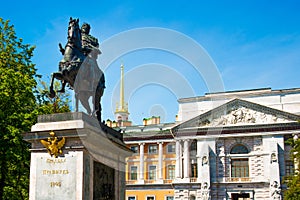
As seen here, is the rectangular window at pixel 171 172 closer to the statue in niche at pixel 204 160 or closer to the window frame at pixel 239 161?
the statue in niche at pixel 204 160

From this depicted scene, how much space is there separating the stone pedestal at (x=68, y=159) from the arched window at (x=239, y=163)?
4070 centimetres

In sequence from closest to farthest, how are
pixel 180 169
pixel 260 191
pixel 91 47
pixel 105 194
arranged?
1. pixel 105 194
2. pixel 91 47
3. pixel 260 191
4. pixel 180 169

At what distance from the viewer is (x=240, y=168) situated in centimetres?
4778

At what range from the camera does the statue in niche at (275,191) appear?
4466cm

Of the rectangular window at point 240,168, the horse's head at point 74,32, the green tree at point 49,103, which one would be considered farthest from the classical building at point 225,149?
the horse's head at point 74,32

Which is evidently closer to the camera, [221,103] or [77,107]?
[77,107]

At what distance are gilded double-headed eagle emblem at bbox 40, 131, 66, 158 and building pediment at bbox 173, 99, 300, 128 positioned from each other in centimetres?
4124

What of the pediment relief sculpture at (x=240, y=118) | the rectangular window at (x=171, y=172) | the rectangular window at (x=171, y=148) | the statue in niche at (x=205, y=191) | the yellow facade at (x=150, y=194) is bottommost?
the yellow facade at (x=150, y=194)

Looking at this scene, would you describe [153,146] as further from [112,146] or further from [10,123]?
[112,146]

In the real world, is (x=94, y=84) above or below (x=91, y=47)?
below

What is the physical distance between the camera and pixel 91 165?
27.9 ft

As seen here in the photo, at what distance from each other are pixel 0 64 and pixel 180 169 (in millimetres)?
32199

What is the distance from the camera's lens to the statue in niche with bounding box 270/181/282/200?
4466 cm

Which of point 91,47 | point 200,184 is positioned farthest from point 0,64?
point 200,184
